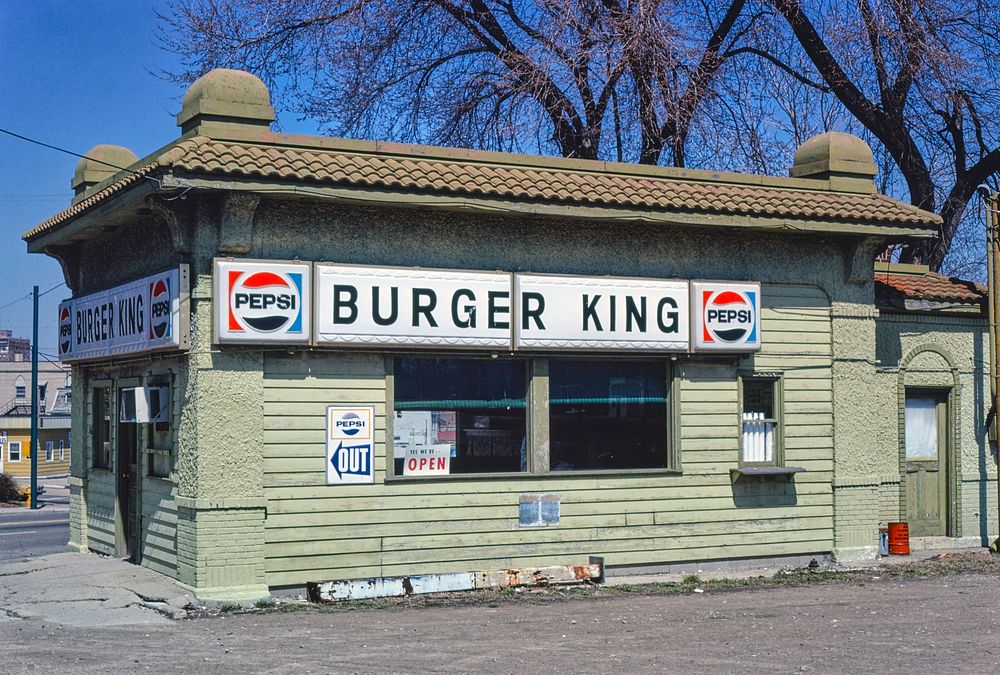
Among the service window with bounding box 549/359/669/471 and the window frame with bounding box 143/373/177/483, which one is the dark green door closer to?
the service window with bounding box 549/359/669/471

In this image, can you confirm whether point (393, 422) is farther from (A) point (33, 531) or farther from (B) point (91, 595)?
(A) point (33, 531)

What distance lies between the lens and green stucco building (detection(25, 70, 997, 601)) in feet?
38.1

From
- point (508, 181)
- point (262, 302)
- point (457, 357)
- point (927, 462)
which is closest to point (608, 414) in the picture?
point (457, 357)

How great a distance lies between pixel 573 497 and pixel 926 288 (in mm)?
6753

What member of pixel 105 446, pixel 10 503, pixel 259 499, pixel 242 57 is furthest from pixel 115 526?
pixel 10 503

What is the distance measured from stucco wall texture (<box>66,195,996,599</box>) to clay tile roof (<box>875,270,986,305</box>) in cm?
32

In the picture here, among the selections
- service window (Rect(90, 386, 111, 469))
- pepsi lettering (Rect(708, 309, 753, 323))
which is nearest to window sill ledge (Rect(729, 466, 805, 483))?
pepsi lettering (Rect(708, 309, 753, 323))

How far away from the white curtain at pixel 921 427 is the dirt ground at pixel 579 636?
12.1 feet

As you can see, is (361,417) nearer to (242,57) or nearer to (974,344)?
(974,344)

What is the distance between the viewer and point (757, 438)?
46.9ft

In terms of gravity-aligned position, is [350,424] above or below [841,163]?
below


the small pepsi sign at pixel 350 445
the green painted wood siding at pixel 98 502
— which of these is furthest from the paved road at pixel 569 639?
the green painted wood siding at pixel 98 502

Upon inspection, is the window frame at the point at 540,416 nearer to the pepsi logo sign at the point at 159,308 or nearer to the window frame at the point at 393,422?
the window frame at the point at 393,422

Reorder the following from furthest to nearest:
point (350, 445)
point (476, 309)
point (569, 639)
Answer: point (476, 309) → point (350, 445) → point (569, 639)
